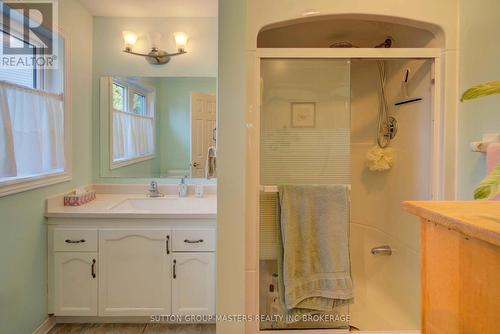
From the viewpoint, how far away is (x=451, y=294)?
59 centimetres

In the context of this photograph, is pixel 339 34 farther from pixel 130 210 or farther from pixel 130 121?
pixel 130 210

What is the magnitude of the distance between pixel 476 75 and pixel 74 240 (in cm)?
253

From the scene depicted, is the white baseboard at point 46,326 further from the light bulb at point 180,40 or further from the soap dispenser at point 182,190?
the light bulb at point 180,40

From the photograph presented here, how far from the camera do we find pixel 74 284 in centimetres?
200

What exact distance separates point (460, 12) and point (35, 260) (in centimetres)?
287

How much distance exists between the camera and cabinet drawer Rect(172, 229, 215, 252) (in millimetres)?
1997

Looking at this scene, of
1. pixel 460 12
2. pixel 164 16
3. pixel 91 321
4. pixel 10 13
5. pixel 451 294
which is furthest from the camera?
pixel 164 16

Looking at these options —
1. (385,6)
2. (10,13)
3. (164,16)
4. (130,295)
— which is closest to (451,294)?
(385,6)

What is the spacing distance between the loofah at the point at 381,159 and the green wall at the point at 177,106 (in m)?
1.40

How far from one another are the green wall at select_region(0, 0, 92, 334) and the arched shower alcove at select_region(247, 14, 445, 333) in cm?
136

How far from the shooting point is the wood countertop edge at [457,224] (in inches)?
18.6

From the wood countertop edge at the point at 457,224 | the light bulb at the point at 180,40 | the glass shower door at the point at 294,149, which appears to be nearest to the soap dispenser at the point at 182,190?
the glass shower door at the point at 294,149

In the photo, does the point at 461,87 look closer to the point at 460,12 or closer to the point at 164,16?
the point at 460,12

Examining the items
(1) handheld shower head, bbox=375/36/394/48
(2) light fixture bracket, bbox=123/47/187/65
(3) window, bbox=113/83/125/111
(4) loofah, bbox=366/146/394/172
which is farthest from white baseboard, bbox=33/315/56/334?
(1) handheld shower head, bbox=375/36/394/48
